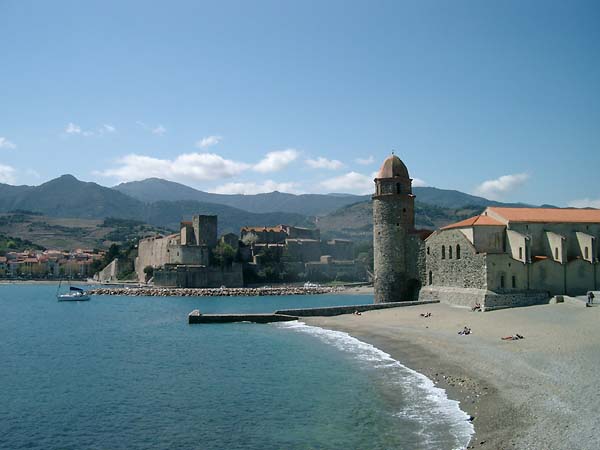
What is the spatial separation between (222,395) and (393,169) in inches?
A: 796

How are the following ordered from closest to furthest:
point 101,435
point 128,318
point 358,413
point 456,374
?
point 101,435, point 358,413, point 456,374, point 128,318

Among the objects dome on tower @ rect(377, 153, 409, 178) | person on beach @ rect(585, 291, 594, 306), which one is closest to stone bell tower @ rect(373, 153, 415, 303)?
dome on tower @ rect(377, 153, 409, 178)

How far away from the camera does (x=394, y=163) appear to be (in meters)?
34.1

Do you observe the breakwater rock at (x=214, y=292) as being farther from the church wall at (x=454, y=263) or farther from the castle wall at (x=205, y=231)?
the church wall at (x=454, y=263)

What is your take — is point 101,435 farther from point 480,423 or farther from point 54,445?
point 480,423

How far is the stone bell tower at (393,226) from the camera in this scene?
33.8 metres

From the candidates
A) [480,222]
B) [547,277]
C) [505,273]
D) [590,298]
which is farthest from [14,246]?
[590,298]

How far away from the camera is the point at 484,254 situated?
92.6 feet

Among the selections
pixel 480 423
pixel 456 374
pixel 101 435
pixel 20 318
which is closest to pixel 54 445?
pixel 101 435

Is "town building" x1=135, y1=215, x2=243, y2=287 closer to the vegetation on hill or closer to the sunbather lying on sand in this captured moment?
the sunbather lying on sand

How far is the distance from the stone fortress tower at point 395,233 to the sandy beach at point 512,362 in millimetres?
3776

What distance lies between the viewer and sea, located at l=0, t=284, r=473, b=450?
12.8m

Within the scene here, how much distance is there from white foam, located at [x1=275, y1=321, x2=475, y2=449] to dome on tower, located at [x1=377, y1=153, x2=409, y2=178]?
12.7 m

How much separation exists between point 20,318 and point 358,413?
110ft
